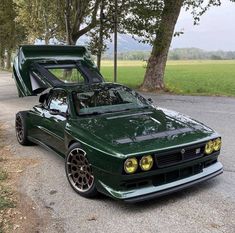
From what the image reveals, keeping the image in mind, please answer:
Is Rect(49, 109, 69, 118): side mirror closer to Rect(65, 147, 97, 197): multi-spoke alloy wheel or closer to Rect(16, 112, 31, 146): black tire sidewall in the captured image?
Rect(65, 147, 97, 197): multi-spoke alloy wheel

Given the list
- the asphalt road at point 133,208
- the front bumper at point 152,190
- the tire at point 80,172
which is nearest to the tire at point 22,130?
the asphalt road at point 133,208

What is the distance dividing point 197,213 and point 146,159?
0.82 metres

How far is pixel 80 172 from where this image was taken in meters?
5.20

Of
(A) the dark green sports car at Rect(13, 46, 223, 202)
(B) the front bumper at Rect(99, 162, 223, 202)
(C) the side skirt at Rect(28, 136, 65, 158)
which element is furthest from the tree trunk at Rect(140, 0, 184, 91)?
(B) the front bumper at Rect(99, 162, 223, 202)

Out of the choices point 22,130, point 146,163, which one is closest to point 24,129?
point 22,130

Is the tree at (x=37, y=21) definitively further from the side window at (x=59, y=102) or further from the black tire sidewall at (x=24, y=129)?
the side window at (x=59, y=102)

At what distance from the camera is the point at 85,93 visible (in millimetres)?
6188

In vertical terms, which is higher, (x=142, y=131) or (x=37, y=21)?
(x=37, y=21)

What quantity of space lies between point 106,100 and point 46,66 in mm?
3299

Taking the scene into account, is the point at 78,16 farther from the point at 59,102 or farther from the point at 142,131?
the point at 142,131

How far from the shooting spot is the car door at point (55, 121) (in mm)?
5949

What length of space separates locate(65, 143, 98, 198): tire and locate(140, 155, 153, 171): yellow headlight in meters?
0.70

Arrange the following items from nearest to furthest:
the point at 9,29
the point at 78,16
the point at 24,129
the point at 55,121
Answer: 1. the point at 55,121
2. the point at 24,129
3. the point at 78,16
4. the point at 9,29

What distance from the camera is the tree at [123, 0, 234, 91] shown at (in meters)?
16.3
